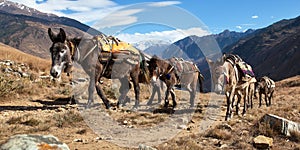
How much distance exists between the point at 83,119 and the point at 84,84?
25.2ft

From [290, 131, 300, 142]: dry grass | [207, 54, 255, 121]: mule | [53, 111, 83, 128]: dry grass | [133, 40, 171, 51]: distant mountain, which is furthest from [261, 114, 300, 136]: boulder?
[53, 111, 83, 128]: dry grass

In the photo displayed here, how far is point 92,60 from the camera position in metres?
10.4

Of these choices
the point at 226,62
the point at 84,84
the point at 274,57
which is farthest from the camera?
the point at 274,57

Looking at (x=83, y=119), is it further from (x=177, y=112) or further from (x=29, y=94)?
(x=29, y=94)

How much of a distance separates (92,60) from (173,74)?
436 centimetres

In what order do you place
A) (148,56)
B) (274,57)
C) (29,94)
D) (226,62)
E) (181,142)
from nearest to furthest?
1. (181,142)
2. (226,62)
3. (148,56)
4. (29,94)
5. (274,57)

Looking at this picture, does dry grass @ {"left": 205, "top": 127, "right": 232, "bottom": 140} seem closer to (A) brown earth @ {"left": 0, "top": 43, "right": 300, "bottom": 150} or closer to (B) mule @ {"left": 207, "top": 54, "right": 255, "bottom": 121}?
(A) brown earth @ {"left": 0, "top": 43, "right": 300, "bottom": 150}

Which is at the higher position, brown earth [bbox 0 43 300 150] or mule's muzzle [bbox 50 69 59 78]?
mule's muzzle [bbox 50 69 59 78]

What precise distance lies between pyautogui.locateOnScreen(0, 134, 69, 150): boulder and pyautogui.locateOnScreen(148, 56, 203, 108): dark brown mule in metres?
7.64

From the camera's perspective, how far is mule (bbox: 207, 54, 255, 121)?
11.0 metres

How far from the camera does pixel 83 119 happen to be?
31.7ft

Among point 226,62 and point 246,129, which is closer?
point 246,129

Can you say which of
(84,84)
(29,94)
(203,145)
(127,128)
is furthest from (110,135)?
(84,84)

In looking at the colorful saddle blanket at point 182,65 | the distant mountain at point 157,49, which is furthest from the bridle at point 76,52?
the colorful saddle blanket at point 182,65
